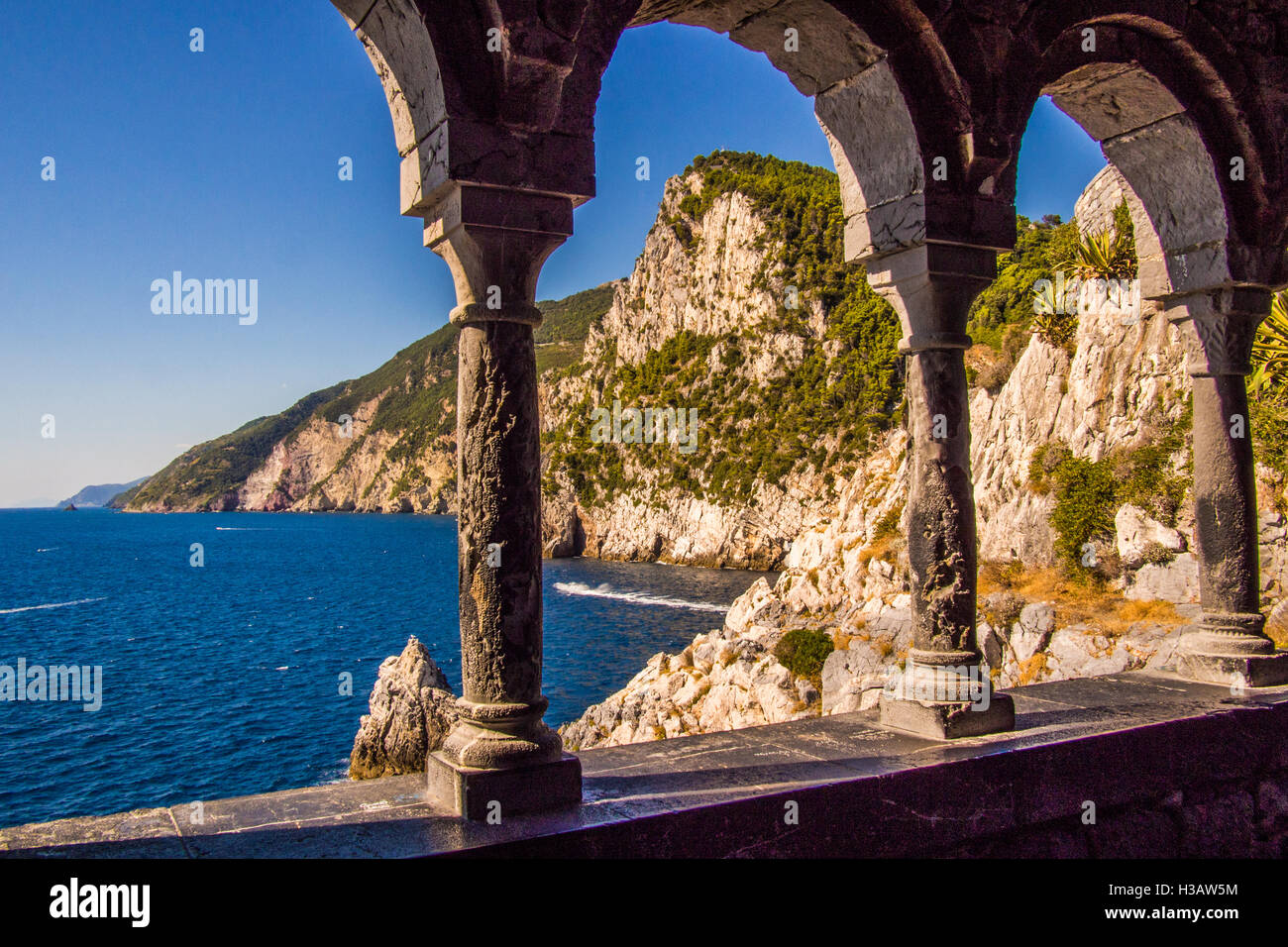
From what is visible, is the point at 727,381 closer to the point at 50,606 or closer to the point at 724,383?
the point at 724,383

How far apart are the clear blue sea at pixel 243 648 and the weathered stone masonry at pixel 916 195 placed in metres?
19.1

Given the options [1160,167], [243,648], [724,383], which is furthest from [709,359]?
[1160,167]

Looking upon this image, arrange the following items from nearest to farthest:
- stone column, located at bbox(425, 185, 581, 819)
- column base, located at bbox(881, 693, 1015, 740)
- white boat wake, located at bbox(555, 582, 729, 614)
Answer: stone column, located at bbox(425, 185, 581, 819), column base, located at bbox(881, 693, 1015, 740), white boat wake, located at bbox(555, 582, 729, 614)

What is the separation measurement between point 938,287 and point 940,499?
1.14m

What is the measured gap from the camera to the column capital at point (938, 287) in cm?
484

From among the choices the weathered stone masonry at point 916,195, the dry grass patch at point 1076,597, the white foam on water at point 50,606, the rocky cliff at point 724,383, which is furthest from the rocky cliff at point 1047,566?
the white foam on water at point 50,606

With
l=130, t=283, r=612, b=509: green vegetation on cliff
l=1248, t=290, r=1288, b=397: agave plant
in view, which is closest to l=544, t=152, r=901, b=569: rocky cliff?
l=130, t=283, r=612, b=509: green vegetation on cliff

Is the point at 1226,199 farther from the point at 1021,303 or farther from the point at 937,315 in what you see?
the point at 1021,303

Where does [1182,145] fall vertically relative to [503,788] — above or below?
above

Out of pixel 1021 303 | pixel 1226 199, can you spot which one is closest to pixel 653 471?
pixel 1021 303

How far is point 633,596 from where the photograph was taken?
5138 centimetres

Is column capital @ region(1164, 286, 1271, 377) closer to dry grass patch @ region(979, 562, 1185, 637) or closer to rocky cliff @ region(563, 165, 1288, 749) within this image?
rocky cliff @ region(563, 165, 1288, 749)

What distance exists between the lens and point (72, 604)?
181 feet

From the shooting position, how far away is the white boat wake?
151 feet
